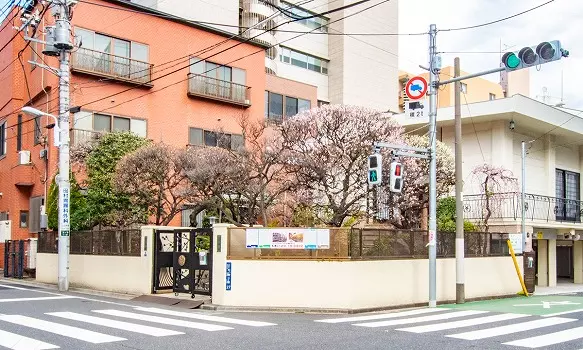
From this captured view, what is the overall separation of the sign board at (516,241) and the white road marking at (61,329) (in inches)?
617

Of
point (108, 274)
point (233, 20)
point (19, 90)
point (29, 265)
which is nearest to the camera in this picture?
point (108, 274)

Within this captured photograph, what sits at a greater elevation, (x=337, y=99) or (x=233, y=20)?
(x=233, y=20)

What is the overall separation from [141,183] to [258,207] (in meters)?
4.54

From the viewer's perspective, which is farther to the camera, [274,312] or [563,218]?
[563,218]

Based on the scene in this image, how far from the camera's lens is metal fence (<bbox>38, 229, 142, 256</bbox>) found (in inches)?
744

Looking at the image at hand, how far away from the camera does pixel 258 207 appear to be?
22828 mm

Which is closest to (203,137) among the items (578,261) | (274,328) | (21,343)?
(274,328)

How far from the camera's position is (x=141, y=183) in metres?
22.1

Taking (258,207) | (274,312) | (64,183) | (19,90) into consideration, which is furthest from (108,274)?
(19,90)

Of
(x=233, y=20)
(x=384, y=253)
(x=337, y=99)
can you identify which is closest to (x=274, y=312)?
(x=384, y=253)

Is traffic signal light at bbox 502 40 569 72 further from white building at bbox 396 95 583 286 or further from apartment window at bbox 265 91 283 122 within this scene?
apartment window at bbox 265 91 283 122

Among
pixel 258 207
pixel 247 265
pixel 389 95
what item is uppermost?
pixel 389 95

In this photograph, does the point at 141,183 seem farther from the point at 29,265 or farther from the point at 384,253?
the point at 384,253

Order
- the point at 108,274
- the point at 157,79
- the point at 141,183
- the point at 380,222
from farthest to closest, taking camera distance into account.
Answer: the point at 157,79 → the point at 380,222 → the point at 141,183 → the point at 108,274
